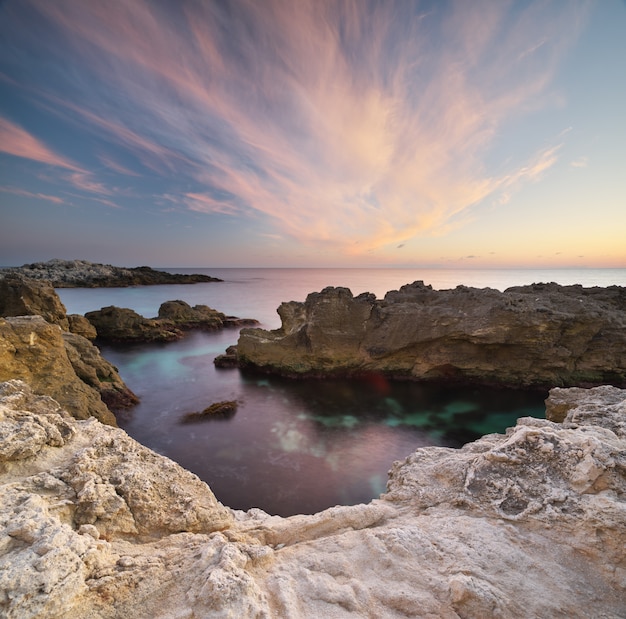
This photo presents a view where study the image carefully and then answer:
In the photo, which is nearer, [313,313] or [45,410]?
[45,410]

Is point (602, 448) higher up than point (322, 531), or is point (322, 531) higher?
point (602, 448)

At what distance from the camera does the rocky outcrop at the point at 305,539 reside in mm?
2336

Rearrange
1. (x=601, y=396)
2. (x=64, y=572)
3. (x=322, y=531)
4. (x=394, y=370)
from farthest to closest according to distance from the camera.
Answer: (x=394, y=370)
(x=601, y=396)
(x=322, y=531)
(x=64, y=572)

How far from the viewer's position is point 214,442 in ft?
39.7

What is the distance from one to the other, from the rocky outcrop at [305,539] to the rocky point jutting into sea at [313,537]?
12mm

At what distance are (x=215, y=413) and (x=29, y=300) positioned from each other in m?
11.9

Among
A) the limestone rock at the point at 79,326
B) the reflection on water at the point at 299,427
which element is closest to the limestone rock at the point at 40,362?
the reflection on water at the point at 299,427

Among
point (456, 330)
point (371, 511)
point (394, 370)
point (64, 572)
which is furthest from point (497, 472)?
point (394, 370)

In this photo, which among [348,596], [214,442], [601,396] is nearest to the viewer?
[348,596]

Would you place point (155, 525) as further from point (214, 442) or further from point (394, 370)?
point (394, 370)

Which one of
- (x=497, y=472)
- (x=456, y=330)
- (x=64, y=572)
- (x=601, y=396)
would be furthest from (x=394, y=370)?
(x=64, y=572)

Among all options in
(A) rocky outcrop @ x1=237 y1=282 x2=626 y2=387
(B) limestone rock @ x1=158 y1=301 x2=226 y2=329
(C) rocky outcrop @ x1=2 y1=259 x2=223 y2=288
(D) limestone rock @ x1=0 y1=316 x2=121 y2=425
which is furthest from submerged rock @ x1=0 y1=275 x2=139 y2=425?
(C) rocky outcrop @ x1=2 y1=259 x2=223 y2=288

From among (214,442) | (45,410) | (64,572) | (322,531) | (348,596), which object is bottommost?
(214,442)

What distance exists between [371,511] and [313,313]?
47.5 ft
